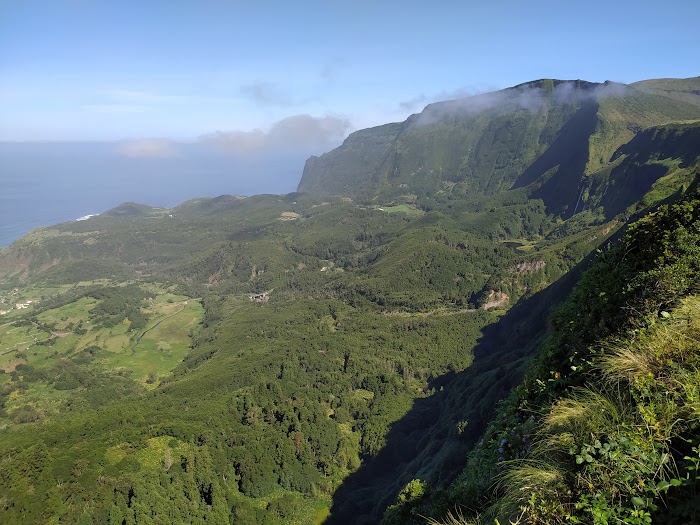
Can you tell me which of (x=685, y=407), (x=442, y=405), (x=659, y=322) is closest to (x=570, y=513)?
(x=685, y=407)

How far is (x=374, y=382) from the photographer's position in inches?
3735

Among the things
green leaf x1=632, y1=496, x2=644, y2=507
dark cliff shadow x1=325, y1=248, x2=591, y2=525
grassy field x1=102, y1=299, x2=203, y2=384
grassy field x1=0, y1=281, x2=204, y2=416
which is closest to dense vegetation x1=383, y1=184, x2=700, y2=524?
green leaf x1=632, y1=496, x2=644, y2=507

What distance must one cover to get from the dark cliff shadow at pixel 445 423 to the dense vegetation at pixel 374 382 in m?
→ 0.56

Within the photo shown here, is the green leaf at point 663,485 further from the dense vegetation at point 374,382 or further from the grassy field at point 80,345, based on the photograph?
the grassy field at point 80,345

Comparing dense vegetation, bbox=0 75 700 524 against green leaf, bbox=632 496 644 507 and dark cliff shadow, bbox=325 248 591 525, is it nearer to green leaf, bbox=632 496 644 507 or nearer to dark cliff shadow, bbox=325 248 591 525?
green leaf, bbox=632 496 644 507

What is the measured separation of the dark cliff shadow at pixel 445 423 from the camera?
46344 mm

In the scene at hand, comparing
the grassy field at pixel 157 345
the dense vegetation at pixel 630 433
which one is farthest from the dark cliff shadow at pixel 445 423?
the grassy field at pixel 157 345

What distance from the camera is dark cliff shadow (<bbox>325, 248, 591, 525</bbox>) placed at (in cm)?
4634

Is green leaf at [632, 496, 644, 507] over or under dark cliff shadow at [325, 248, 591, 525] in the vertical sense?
over

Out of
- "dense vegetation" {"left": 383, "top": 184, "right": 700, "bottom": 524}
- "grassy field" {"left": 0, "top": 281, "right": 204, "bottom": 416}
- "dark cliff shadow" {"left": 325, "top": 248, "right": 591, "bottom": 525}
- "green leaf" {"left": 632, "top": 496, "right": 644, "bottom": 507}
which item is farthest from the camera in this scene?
"grassy field" {"left": 0, "top": 281, "right": 204, "bottom": 416}

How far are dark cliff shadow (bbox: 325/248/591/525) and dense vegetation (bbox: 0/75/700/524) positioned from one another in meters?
0.56

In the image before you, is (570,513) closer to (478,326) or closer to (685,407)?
(685,407)

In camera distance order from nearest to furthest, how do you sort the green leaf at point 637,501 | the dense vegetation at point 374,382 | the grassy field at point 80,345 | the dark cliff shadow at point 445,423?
the green leaf at point 637,501, the dense vegetation at point 374,382, the dark cliff shadow at point 445,423, the grassy field at point 80,345

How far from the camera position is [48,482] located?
159ft
